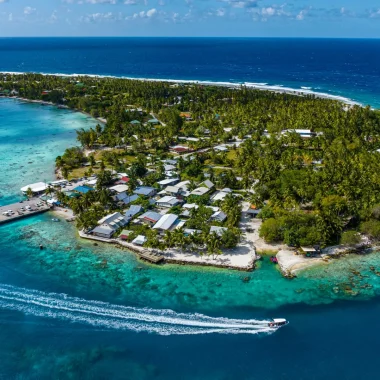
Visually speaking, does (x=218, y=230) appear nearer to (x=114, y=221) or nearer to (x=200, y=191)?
(x=200, y=191)

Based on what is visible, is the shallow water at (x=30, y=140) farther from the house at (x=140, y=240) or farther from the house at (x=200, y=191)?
the house at (x=200, y=191)

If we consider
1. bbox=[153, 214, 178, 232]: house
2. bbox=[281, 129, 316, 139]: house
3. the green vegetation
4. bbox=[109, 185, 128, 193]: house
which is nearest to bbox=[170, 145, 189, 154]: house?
the green vegetation

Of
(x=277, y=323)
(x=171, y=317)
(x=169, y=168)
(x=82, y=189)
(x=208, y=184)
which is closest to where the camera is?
(x=277, y=323)

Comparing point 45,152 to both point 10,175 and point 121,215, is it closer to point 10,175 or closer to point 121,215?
point 10,175

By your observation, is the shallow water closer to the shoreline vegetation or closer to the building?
the building

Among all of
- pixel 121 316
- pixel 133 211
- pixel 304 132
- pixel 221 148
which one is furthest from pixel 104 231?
pixel 304 132

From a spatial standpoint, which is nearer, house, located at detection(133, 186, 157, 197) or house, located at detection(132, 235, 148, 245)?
house, located at detection(132, 235, 148, 245)
